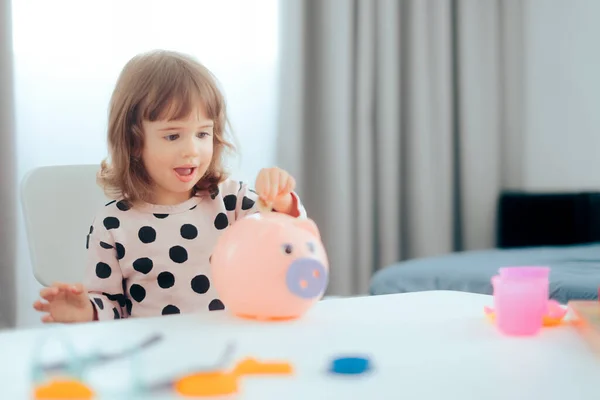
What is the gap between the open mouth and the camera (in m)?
1.15

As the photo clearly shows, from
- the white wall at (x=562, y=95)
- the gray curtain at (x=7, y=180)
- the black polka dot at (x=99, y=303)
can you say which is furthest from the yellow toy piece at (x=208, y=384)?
the white wall at (x=562, y=95)

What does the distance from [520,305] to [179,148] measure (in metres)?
0.59

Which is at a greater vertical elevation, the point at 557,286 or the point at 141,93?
the point at 141,93

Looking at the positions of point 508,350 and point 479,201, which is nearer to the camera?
point 508,350

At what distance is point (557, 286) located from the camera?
170 centimetres

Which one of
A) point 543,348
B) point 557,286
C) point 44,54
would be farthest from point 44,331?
point 44,54

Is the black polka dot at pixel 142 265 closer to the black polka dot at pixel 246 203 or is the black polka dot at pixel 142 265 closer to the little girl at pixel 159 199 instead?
the little girl at pixel 159 199

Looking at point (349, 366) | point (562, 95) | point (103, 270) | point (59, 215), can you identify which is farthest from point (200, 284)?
point (562, 95)

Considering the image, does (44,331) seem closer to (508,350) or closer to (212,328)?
(212,328)

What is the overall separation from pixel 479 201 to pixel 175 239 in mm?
2344

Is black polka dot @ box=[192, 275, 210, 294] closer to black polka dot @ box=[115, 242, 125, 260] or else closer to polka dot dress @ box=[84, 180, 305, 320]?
polka dot dress @ box=[84, 180, 305, 320]

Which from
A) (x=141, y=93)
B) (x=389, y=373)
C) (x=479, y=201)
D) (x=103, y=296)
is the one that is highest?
(x=141, y=93)

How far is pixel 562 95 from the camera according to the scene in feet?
10.9

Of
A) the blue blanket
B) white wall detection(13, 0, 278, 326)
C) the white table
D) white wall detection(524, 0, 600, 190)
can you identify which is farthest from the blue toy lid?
white wall detection(524, 0, 600, 190)
